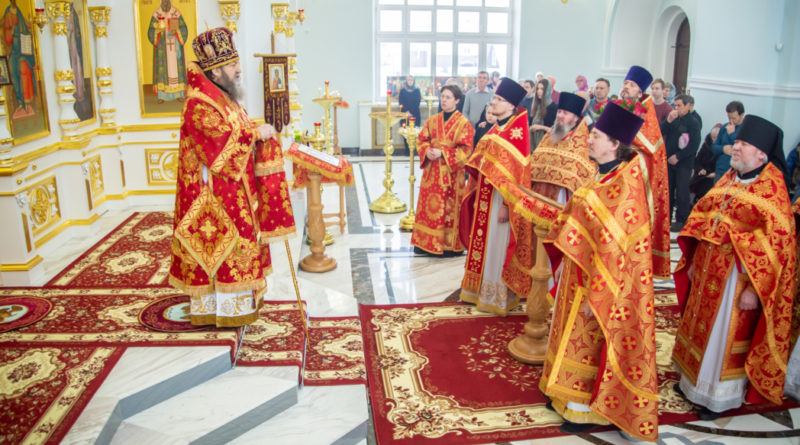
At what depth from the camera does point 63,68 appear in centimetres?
582

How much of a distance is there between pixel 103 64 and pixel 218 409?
16.6 feet

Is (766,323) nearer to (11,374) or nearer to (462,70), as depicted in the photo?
(11,374)

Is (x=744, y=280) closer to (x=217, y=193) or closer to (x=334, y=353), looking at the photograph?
(x=334, y=353)

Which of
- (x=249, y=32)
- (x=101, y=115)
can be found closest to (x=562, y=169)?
(x=249, y=32)

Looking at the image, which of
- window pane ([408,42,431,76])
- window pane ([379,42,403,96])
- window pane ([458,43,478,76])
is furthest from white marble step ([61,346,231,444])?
window pane ([458,43,478,76])

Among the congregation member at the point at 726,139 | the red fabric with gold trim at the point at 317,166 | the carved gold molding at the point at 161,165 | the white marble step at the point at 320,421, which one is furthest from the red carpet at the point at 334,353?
the congregation member at the point at 726,139

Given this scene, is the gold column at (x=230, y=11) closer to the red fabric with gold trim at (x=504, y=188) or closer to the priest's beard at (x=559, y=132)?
the red fabric with gold trim at (x=504, y=188)

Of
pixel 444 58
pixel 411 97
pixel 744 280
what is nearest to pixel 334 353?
pixel 744 280

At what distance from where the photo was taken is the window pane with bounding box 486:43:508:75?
1434 centimetres

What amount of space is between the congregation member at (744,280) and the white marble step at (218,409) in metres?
2.48

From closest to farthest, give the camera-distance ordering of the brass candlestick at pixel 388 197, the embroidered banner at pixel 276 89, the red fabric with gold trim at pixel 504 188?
the red fabric with gold trim at pixel 504 188 → the embroidered banner at pixel 276 89 → the brass candlestick at pixel 388 197

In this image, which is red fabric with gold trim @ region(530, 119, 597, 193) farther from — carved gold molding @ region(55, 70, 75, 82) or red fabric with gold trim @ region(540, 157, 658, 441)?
carved gold molding @ region(55, 70, 75, 82)

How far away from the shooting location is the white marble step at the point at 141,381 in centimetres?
310

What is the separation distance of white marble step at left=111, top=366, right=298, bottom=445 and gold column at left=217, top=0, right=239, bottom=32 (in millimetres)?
4452
